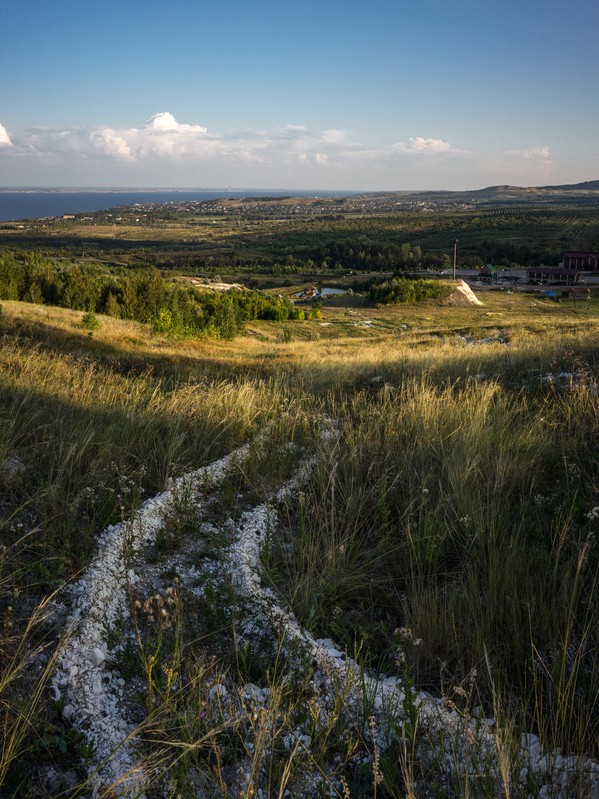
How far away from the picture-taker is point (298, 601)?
2795 millimetres

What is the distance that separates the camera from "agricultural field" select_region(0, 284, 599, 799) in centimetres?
186

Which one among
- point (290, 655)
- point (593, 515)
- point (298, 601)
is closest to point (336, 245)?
point (593, 515)

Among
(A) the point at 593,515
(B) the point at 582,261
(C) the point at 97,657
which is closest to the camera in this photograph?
(C) the point at 97,657

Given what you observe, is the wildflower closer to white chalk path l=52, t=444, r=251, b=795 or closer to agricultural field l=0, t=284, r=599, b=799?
agricultural field l=0, t=284, r=599, b=799

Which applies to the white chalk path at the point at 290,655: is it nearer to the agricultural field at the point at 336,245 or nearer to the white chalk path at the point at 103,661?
the white chalk path at the point at 103,661

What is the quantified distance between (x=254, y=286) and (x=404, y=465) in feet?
301

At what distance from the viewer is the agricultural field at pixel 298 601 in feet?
6.10

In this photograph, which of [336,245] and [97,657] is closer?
[97,657]

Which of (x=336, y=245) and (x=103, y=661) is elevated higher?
(x=336, y=245)

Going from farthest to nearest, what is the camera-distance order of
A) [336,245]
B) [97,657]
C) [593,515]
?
[336,245] < [593,515] < [97,657]

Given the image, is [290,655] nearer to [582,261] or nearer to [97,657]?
[97,657]

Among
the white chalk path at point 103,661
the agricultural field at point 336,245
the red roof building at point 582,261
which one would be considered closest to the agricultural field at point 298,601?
the white chalk path at point 103,661

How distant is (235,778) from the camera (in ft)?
6.16

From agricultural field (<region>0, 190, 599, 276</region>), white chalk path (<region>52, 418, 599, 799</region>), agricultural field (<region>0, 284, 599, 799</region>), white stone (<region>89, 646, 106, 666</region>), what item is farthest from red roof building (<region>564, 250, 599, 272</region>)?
Result: white stone (<region>89, 646, 106, 666</region>)
